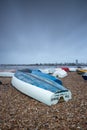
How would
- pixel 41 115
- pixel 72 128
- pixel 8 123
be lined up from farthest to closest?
pixel 41 115 → pixel 8 123 → pixel 72 128

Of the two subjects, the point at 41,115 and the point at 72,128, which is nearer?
the point at 72,128

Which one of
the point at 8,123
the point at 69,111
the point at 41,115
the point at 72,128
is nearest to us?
the point at 72,128

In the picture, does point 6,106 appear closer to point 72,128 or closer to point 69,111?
point 69,111

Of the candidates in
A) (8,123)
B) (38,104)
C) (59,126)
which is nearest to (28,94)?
(38,104)

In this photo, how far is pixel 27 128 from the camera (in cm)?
516

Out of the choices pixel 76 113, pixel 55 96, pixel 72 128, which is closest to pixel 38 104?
pixel 55 96

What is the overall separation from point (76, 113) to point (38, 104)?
8.30 feet

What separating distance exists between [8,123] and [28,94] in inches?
162

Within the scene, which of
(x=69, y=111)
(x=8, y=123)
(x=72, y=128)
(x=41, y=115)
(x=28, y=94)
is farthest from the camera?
(x=28, y=94)

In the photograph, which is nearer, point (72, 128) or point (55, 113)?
point (72, 128)

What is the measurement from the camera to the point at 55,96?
25.8ft

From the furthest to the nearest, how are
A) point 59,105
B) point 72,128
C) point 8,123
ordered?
point 59,105, point 8,123, point 72,128

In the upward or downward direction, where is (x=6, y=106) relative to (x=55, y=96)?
downward

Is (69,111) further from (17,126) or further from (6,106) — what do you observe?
(6,106)
